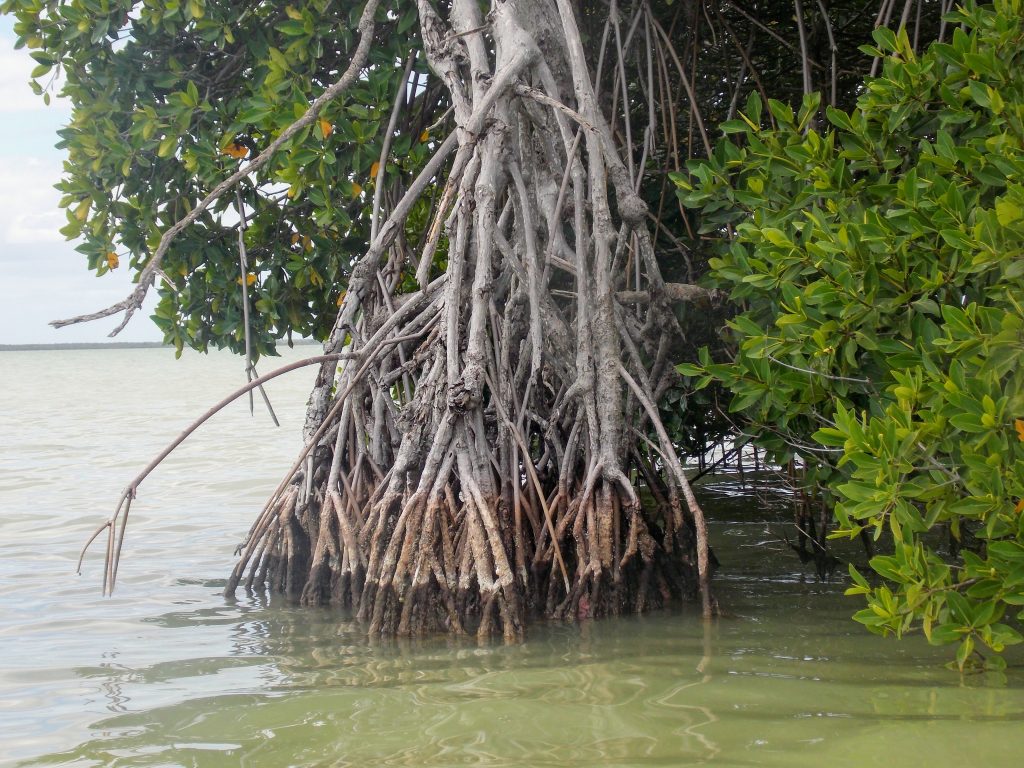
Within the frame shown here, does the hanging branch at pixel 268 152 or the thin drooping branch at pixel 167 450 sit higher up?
the hanging branch at pixel 268 152

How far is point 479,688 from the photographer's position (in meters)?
3.35

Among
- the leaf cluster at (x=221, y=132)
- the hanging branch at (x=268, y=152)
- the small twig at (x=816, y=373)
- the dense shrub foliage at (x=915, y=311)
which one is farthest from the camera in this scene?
the leaf cluster at (x=221, y=132)

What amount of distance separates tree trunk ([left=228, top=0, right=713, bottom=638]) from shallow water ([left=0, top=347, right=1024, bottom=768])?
0.21 metres

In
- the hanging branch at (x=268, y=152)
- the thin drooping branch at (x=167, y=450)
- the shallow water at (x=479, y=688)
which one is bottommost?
the shallow water at (x=479, y=688)

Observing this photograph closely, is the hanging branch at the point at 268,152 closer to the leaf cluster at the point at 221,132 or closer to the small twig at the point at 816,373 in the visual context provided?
the leaf cluster at the point at 221,132

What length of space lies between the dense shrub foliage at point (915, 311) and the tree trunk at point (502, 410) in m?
0.63

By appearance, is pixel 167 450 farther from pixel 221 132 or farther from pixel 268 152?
pixel 221 132

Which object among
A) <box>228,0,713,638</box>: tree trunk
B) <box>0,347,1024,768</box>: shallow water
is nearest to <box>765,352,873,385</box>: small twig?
<box>228,0,713,638</box>: tree trunk

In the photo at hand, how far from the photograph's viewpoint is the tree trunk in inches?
161

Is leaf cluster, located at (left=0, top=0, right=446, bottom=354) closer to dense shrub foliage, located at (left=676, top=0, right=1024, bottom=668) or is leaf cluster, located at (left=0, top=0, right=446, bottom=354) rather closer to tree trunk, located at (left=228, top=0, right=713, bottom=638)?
tree trunk, located at (left=228, top=0, right=713, bottom=638)

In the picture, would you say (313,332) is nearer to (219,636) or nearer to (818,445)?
(219,636)

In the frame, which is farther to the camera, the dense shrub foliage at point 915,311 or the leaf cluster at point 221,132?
the leaf cluster at point 221,132

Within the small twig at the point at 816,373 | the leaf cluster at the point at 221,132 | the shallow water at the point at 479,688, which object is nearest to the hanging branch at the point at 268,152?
Result: the leaf cluster at the point at 221,132

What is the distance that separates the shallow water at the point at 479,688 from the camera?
9.30ft
